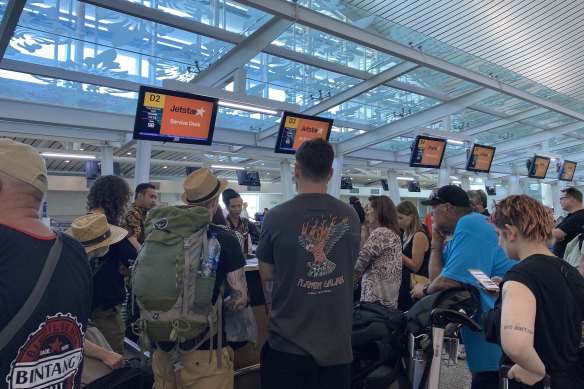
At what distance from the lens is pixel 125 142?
10.5m

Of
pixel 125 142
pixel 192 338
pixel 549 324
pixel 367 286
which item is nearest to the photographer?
pixel 549 324

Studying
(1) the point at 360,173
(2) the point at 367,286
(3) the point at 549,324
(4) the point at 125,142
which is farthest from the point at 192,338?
(1) the point at 360,173

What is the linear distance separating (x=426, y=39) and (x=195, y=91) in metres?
4.09

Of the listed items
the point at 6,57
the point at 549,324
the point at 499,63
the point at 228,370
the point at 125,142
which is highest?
the point at 499,63

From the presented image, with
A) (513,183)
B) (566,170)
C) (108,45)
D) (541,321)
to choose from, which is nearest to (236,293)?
(541,321)

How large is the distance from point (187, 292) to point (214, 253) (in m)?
0.20

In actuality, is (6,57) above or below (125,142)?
above

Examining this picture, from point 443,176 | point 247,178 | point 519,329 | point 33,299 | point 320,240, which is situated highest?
point 443,176

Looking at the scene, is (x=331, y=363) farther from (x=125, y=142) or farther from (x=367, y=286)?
(x=125, y=142)

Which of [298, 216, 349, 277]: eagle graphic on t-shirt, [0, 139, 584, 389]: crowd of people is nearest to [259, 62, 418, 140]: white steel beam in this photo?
[0, 139, 584, 389]: crowd of people

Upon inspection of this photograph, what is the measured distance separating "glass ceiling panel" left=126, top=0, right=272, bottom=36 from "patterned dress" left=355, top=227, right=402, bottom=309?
4.71 meters

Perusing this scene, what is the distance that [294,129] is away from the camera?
7.36m

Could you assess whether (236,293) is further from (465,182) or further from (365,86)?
(465,182)

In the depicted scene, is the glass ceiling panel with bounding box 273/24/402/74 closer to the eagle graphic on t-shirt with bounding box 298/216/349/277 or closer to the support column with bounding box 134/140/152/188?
the support column with bounding box 134/140/152/188
